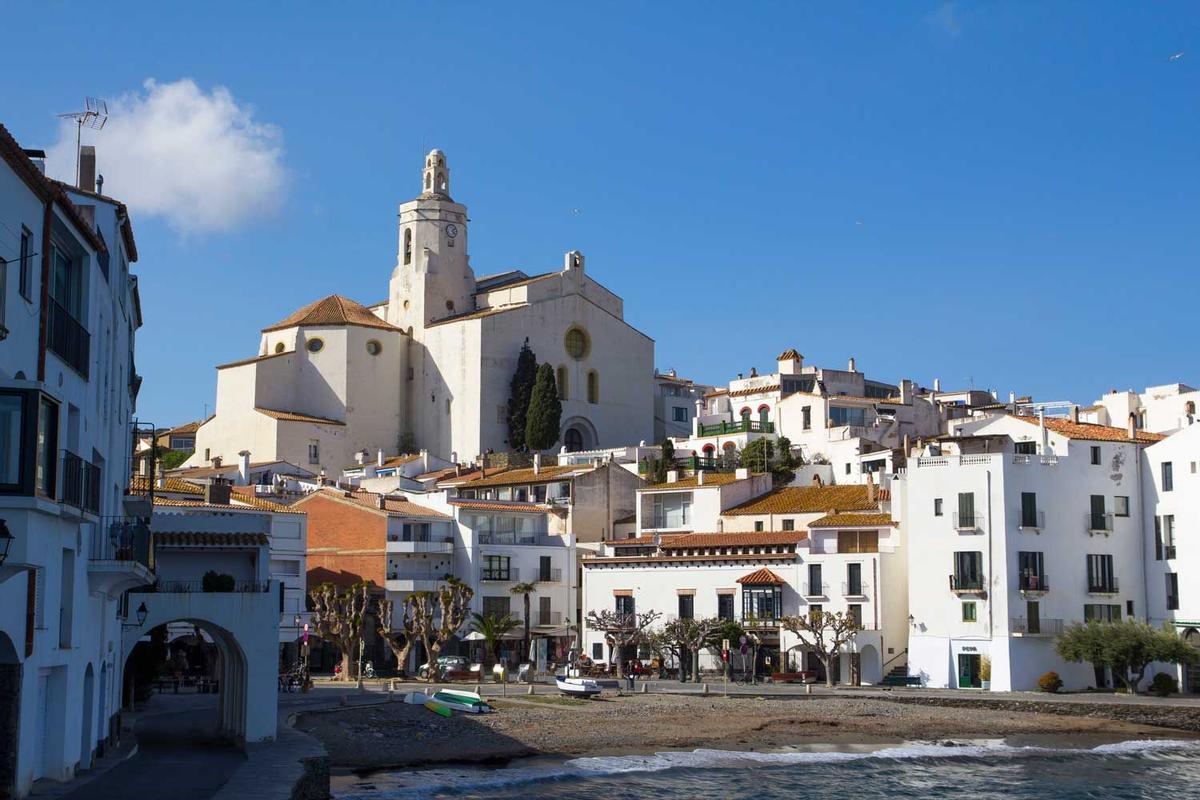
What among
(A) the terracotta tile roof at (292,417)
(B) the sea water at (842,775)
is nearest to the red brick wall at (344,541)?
(B) the sea water at (842,775)

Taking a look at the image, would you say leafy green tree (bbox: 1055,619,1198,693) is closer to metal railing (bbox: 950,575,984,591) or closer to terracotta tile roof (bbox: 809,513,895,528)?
metal railing (bbox: 950,575,984,591)

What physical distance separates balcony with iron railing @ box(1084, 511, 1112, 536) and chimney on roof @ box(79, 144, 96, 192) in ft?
125

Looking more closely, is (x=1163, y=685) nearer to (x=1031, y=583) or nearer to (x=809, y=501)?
(x=1031, y=583)

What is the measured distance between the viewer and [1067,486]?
5572 cm

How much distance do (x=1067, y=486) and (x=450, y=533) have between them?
25509 mm

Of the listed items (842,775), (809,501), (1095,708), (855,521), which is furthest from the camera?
(809,501)

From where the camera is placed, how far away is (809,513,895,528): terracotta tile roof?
2312 inches

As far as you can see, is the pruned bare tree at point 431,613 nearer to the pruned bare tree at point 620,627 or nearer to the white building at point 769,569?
the pruned bare tree at point 620,627

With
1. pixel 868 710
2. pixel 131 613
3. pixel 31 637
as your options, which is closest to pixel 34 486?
pixel 31 637

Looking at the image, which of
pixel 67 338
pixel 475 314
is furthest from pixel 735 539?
pixel 475 314

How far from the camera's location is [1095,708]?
48.3m

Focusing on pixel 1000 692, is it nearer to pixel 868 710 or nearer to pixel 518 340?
pixel 868 710

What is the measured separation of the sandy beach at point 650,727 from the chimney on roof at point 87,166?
13977mm

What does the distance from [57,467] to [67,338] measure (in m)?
3.13
